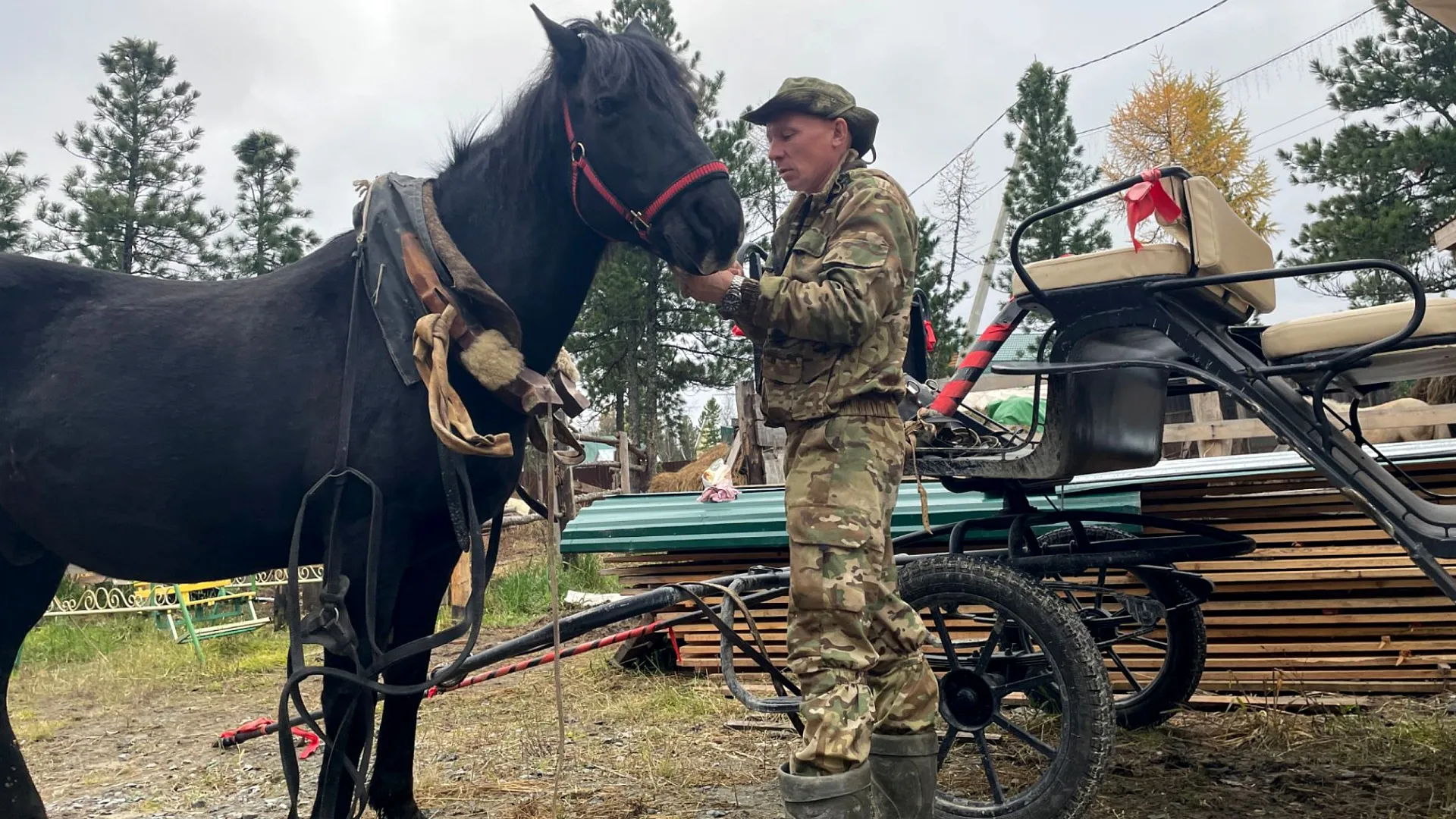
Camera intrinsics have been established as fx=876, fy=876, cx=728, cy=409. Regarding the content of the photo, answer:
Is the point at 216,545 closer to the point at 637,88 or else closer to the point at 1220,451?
the point at 637,88

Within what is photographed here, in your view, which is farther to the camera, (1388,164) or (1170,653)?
(1388,164)

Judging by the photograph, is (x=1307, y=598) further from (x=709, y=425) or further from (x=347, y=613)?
(x=709, y=425)

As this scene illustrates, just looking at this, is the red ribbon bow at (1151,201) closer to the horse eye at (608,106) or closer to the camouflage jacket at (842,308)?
the camouflage jacket at (842,308)

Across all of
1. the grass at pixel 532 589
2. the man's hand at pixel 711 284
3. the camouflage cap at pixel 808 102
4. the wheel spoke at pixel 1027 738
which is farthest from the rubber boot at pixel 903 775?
the grass at pixel 532 589

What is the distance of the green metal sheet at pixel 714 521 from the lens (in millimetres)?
4816

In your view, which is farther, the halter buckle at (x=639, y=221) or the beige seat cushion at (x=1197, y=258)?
the beige seat cushion at (x=1197, y=258)

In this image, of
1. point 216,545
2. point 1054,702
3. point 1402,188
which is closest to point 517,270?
point 216,545

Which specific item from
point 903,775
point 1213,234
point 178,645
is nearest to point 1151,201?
point 1213,234

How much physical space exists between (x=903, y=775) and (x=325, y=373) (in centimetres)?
195

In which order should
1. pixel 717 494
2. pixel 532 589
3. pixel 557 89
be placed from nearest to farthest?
pixel 557 89 < pixel 717 494 < pixel 532 589

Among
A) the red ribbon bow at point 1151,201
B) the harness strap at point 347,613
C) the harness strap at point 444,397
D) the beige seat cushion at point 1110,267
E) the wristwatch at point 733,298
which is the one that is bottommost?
the harness strap at point 347,613

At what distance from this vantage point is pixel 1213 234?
261cm

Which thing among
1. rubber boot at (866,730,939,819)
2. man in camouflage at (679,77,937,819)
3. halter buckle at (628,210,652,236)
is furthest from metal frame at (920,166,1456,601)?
halter buckle at (628,210,652,236)

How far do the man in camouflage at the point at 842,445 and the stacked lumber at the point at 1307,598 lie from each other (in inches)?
96.4
